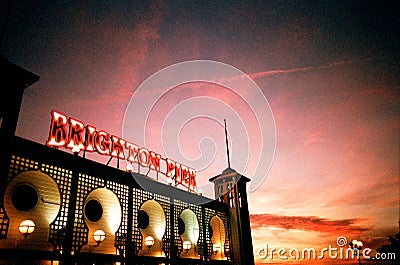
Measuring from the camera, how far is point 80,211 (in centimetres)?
1827

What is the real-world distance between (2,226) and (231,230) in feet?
74.3

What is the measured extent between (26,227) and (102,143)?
8278 mm

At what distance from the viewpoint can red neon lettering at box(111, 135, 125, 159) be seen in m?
22.6

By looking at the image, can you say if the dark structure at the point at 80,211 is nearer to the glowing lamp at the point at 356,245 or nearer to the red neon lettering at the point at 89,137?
the red neon lettering at the point at 89,137

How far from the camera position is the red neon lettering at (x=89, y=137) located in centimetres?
2061

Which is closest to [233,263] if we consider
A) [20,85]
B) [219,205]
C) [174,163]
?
[219,205]

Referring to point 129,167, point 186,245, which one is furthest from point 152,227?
point 129,167

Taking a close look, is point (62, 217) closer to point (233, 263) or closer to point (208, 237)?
point (208, 237)

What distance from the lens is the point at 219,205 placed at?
104 ft

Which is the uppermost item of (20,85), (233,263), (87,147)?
(20,85)

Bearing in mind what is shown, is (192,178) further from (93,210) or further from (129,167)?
(93,210)

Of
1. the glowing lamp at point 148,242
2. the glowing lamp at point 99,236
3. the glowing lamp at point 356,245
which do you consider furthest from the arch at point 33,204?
the glowing lamp at point 356,245

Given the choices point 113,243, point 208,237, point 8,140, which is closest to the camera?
point 8,140

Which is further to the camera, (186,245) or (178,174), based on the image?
(178,174)
